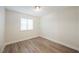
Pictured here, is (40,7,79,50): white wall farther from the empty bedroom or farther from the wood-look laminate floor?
the wood-look laminate floor

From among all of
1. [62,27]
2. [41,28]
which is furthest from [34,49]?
[41,28]

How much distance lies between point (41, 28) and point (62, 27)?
4.14ft

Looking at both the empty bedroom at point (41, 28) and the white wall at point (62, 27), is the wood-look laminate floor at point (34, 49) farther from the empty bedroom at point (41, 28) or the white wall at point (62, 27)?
the white wall at point (62, 27)

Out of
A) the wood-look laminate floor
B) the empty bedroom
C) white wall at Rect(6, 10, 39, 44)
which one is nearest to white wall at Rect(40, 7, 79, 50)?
the empty bedroom

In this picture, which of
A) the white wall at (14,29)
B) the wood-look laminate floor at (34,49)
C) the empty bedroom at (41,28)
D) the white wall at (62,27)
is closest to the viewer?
the wood-look laminate floor at (34,49)

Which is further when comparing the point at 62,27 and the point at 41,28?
the point at 41,28

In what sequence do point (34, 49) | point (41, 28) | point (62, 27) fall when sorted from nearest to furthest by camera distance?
point (34, 49)
point (62, 27)
point (41, 28)

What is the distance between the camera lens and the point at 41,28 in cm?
375

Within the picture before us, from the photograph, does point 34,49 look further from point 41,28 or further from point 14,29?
point 41,28

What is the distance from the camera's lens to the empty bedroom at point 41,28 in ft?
7.27

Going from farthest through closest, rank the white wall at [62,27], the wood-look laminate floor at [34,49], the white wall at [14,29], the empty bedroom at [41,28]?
the white wall at [14,29]
the white wall at [62,27]
the empty bedroom at [41,28]
the wood-look laminate floor at [34,49]

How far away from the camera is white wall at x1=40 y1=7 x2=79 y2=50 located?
2398 millimetres

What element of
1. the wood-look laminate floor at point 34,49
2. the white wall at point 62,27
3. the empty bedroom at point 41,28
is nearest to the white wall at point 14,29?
the empty bedroom at point 41,28

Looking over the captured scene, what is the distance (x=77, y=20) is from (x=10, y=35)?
2650mm
